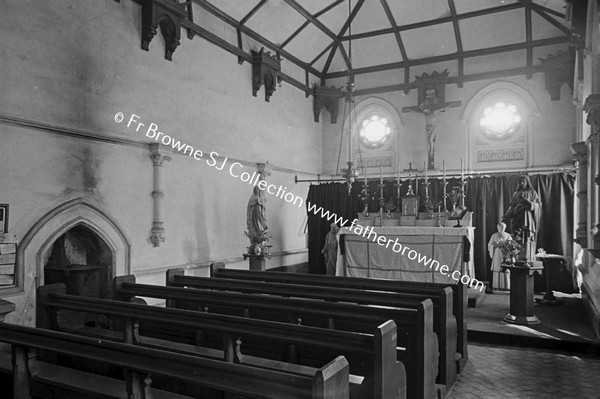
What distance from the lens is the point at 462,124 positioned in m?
11.6

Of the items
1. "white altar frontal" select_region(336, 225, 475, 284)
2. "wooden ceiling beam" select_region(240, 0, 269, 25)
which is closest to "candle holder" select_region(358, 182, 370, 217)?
"white altar frontal" select_region(336, 225, 475, 284)

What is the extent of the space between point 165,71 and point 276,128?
366 centimetres

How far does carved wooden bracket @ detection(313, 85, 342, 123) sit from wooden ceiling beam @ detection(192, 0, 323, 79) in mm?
538

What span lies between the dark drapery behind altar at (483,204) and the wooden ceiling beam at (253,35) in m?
3.22

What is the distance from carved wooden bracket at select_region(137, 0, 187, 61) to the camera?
7.44 metres

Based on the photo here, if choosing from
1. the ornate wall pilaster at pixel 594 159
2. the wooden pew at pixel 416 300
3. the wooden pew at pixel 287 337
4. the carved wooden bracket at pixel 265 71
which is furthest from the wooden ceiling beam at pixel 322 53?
the wooden pew at pixel 287 337

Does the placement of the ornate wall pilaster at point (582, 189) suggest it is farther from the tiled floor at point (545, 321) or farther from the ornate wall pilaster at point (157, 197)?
the ornate wall pilaster at point (157, 197)

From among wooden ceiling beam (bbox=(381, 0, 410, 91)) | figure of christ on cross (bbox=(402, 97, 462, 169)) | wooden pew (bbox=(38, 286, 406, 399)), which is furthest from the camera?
figure of christ on cross (bbox=(402, 97, 462, 169))

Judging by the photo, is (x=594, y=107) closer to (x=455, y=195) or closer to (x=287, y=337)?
(x=287, y=337)

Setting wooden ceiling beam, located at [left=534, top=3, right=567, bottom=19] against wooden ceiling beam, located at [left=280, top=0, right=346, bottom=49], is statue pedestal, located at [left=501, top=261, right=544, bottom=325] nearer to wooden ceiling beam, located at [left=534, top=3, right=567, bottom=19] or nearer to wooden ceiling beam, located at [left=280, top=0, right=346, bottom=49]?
wooden ceiling beam, located at [left=534, top=3, right=567, bottom=19]

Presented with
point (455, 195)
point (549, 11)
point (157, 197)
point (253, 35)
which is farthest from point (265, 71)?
point (549, 11)

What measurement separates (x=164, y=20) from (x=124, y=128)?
207 cm

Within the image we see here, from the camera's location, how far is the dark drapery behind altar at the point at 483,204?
31.7 ft

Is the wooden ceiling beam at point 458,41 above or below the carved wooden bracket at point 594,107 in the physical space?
above
